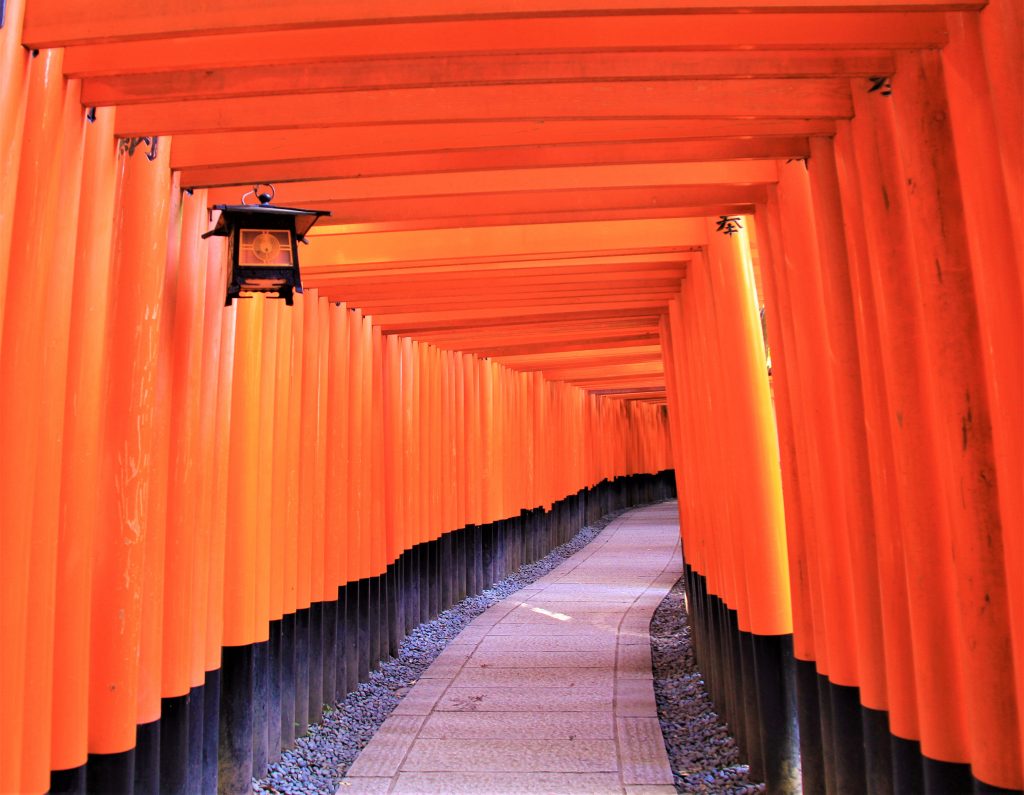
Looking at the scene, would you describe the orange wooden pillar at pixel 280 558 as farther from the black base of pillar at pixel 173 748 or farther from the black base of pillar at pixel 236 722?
the black base of pillar at pixel 173 748

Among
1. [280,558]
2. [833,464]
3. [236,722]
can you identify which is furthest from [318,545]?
[833,464]

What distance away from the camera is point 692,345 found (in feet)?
21.6

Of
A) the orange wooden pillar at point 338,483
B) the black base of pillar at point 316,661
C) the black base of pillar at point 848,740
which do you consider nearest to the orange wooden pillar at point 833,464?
the black base of pillar at point 848,740

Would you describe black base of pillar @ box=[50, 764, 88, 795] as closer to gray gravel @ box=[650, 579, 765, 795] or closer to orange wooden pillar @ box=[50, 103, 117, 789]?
orange wooden pillar @ box=[50, 103, 117, 789]

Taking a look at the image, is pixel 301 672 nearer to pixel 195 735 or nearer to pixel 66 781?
pixel 195 735

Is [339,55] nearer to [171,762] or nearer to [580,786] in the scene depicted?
[171,762]

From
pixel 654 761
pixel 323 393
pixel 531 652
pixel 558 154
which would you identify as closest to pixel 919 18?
pixel 558 154

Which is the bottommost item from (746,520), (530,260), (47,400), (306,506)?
(746,520)

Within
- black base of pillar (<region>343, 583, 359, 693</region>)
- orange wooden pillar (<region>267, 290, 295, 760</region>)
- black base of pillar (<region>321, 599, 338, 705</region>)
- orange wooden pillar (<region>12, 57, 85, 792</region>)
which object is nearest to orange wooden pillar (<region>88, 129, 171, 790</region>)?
orange wooden pillar (<region>12, 57, 85, 792</region>)

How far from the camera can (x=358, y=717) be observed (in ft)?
21.7

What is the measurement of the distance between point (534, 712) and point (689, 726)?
113 centimetres

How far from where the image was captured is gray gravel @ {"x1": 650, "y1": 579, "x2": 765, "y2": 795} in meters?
5.04

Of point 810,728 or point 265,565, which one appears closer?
point 810,728

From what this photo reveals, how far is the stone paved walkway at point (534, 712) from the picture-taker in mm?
5141
